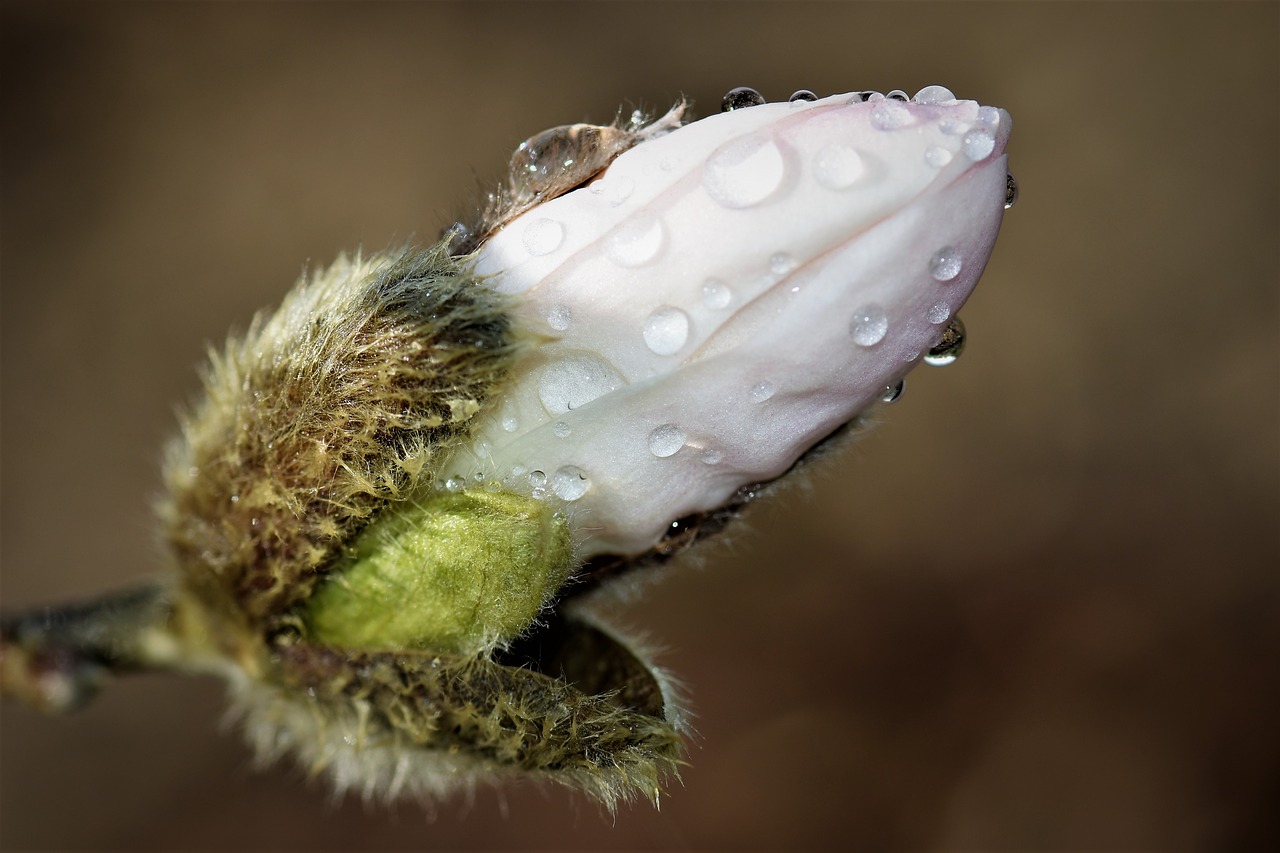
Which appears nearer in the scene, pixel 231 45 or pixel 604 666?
pixel 604 666

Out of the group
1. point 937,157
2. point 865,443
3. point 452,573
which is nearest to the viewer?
point 937,157

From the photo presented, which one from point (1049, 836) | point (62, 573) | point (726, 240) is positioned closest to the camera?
point (726, 240)

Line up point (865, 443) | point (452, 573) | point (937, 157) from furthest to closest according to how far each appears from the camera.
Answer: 1. point (865, 443)
2. point (452, 573)
3. point (937, 157)

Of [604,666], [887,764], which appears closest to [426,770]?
[604,666]

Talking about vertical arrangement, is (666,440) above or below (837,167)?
below

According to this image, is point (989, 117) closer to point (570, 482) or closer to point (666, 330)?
point (666, 330)

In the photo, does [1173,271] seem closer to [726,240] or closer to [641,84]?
[641,84]

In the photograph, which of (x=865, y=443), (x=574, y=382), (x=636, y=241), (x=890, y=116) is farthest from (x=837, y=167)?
(x=865, y=443)

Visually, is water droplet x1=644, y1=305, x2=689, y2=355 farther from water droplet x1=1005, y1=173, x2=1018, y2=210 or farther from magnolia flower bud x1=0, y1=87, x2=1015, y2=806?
water droplet x1=1005, y1=173, x2=1018, y2=210

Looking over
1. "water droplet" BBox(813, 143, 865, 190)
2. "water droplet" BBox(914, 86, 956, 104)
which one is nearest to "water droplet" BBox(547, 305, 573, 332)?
"water droplet" BBox(813, 143, 865, 190)
